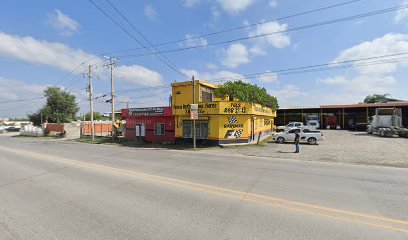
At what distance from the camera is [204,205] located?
17.9 ft

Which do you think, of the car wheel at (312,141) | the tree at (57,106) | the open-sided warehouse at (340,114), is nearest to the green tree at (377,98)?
the open-sided warehouse at (340,114)

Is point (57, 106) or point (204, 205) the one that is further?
point (57, 106)

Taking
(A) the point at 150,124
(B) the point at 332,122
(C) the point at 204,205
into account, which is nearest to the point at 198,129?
(A) the point at 150,124

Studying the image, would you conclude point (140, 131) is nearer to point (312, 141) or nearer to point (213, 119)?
point (213, 119)

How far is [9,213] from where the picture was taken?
17.3 feet

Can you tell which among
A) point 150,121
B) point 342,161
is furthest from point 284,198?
point 150,121

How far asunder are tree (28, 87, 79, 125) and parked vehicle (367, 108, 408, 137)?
2710 inches

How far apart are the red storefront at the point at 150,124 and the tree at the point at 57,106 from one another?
40918 millimetres

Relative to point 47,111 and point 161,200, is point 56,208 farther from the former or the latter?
point 47,111

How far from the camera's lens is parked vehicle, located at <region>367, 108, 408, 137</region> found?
88.1 feet

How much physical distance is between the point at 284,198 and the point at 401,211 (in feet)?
8.61

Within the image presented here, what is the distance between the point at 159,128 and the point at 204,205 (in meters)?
20.4

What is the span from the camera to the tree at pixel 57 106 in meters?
57.4

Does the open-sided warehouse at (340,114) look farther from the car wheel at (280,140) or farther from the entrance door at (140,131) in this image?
→ the entrance door at (140,131)
